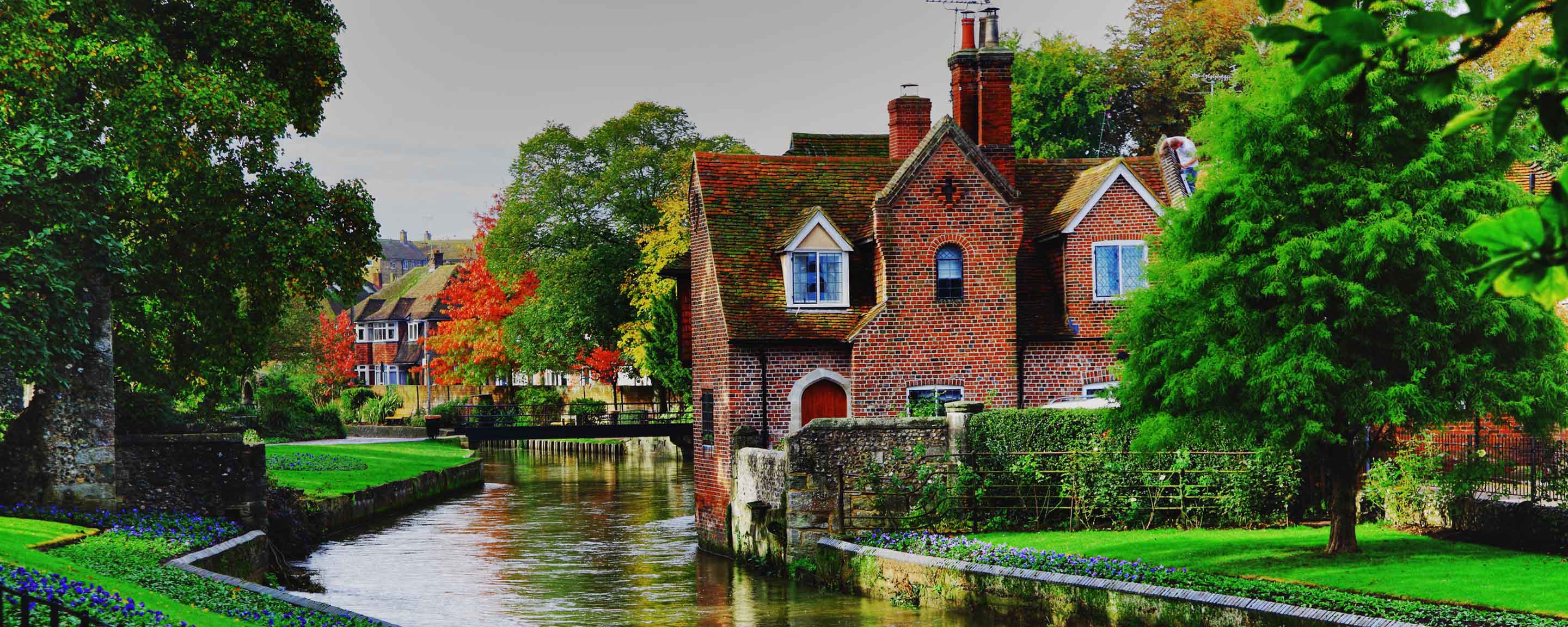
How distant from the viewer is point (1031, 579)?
19703 mm

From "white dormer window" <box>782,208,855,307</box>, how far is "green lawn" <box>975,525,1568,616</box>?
7.17 metres

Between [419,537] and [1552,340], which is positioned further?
[419,537]

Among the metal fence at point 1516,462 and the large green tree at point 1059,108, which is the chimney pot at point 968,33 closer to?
the metal fence at point 1516,462

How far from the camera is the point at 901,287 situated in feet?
95.2

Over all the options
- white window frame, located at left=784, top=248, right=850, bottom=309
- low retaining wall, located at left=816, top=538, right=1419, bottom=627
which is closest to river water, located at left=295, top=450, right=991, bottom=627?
low retaining wall, located at left=816, top=538, right=1419, bottom=627

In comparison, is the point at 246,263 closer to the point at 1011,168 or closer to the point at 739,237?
the point at 739,237

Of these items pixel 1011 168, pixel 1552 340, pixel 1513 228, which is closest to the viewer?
pixel 1513 228

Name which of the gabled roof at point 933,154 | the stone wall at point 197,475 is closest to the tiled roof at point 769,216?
the gabled roof at point 933,154

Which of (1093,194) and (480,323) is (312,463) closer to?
(1093,194)

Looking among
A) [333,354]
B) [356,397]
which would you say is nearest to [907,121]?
[356,397]

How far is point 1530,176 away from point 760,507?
22488 millimetres

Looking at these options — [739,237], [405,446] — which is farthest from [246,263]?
[405,446]

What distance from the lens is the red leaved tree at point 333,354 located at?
255 feet

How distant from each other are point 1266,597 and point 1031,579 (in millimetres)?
3679
